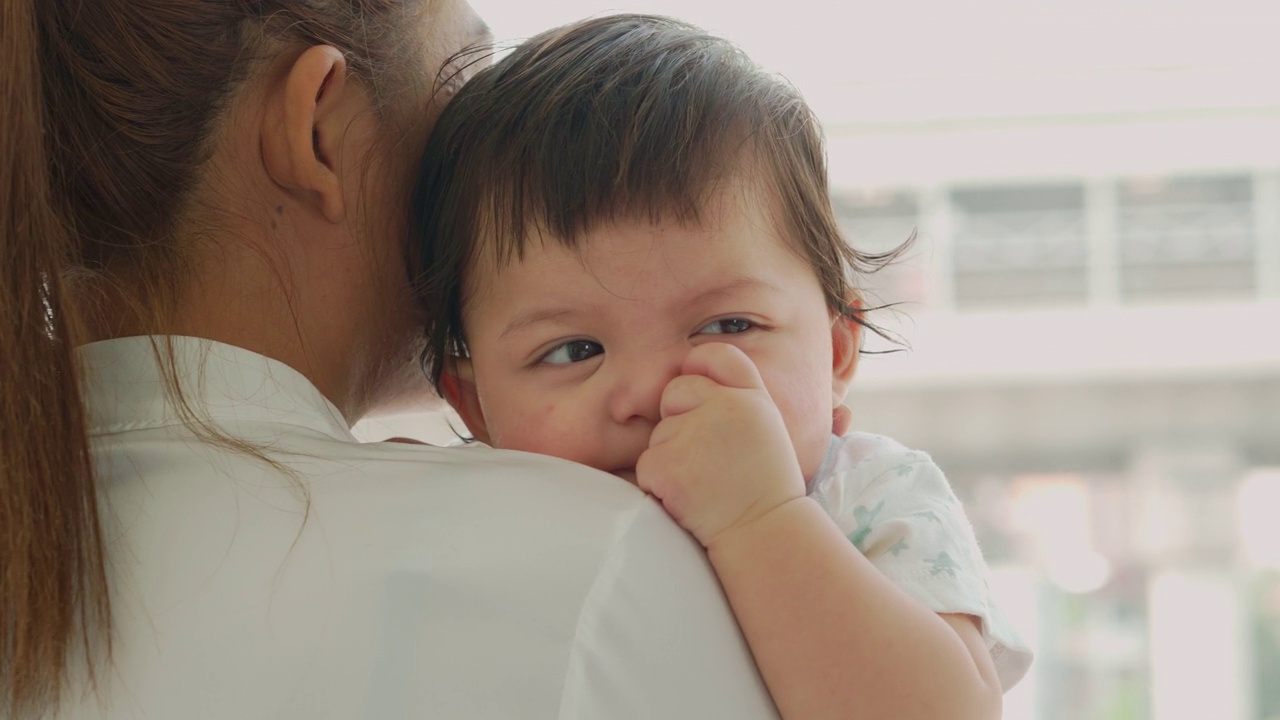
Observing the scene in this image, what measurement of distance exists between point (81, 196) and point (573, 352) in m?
0.33

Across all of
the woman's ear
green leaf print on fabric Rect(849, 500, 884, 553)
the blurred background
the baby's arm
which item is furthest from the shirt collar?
the blurred background

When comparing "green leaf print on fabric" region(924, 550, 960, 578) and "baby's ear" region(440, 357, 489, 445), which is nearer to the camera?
"green leaf print on fabric" region(924, 550, 960, 578)

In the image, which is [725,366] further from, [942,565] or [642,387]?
[942,565]

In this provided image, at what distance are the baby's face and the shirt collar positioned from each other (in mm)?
150

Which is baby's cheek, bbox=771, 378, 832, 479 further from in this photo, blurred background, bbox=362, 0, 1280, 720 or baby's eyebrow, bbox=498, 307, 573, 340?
blurred background, bbox=362, 0, 1280, 720

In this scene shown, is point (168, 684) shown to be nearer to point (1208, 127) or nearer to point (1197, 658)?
point (1208, 127)

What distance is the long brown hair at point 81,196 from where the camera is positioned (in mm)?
673

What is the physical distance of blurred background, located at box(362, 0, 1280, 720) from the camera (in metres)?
3.72

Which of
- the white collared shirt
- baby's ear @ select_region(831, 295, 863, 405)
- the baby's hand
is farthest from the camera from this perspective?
baby's ear @ select_region(831, 295, 863, 405)

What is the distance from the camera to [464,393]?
1.04 meters

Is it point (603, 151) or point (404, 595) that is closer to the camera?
point (404, 595)

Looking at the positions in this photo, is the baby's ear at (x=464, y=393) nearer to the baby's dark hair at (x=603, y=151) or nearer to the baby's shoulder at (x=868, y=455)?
the baby's dark hair at (x=603, y=151)

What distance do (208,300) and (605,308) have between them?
0.83ft

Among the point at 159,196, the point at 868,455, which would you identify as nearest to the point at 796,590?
the point at 868,455
